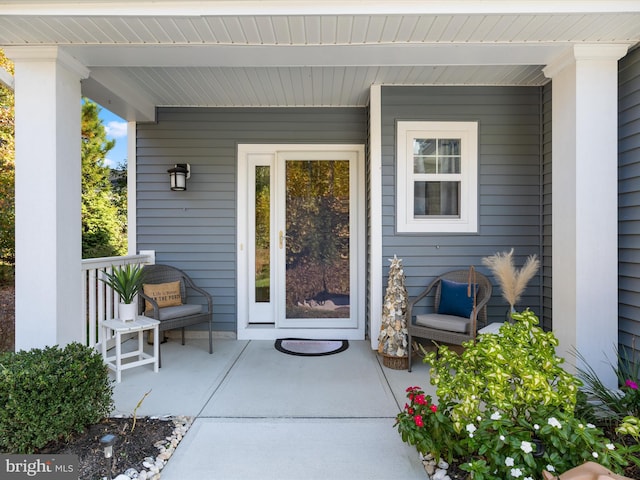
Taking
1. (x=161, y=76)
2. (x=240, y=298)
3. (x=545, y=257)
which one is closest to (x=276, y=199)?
(x=240, y=298)

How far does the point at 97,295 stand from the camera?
3629 mm

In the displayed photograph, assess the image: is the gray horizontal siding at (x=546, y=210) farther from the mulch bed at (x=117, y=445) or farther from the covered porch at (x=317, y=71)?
the mulch bed at (x=117, y=445)

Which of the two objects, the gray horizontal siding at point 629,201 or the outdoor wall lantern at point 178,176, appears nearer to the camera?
the gray horizontal siding at point 629,201

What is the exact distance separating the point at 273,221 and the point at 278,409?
2325mm

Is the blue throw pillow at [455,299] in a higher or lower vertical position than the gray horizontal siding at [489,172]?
lower

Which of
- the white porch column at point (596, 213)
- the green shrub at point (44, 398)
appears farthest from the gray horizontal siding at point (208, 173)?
the green shrub at point (44, 398)

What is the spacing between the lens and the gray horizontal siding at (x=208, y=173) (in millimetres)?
4312

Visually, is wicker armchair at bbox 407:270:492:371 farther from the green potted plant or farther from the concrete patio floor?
the green potted plant

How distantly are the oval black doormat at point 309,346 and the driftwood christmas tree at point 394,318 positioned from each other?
0.62 meters

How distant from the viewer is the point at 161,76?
352 centimetres

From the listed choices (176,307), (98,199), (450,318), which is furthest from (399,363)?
(98,199)

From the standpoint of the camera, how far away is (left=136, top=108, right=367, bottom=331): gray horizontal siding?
4312 millimetres

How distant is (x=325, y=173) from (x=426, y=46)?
2020mm

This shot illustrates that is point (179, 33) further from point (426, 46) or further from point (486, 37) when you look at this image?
point (486, 37)
